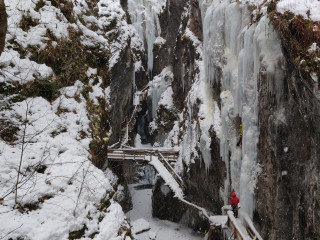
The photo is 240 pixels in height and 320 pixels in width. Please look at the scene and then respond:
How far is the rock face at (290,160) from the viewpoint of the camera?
260 inches

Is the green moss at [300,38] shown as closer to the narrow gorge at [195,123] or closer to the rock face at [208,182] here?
the narrow gorge at [195,123]

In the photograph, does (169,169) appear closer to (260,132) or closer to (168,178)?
(168,178)

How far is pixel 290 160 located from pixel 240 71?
14.0ft

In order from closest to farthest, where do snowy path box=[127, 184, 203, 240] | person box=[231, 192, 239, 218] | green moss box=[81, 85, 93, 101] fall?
green moss box=[81, 85, 93, 101] < person box=[231, 192, 239, 218] < snowy path box=[127, 184, 203, 240]

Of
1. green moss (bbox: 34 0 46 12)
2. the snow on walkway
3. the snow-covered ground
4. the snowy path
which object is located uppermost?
green moss (bbox: 34 0 46 12)

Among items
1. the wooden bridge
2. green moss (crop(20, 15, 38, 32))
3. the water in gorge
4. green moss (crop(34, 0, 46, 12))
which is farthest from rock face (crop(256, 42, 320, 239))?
green moss (crop(34, 0, 46, 12))

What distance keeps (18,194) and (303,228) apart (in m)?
7.35

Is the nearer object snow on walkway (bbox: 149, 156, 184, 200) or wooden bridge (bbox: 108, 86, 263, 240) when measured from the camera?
wooden bridge (bbox: 108, 86, 263, 240)

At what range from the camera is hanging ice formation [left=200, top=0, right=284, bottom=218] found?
8.36 metres

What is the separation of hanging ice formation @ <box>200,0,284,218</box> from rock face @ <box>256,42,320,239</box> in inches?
16.3

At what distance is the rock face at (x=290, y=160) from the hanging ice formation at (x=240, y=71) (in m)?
0.41

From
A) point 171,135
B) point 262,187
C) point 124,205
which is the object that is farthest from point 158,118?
point 262,187

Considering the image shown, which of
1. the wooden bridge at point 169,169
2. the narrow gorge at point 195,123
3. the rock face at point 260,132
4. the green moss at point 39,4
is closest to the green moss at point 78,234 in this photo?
the narrow gorge at point 195,123

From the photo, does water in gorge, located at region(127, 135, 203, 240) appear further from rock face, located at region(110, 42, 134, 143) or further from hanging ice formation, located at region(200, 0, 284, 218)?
rock face, located at region(110, 42, 134, 143)
